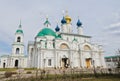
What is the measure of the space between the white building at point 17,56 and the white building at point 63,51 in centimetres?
402

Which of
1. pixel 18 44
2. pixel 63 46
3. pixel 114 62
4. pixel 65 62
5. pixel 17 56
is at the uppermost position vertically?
pixel 18 44

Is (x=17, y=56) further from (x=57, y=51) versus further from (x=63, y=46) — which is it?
(x=63, y=46)

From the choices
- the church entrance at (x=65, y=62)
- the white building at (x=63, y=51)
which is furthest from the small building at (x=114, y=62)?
the church entrance at (x=65, y=62)

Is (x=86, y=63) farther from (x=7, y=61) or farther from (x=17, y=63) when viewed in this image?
(x=7, y=61)

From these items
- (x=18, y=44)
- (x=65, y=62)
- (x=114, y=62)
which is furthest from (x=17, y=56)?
(x=114, y=62)

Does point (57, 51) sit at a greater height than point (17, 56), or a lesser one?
greater

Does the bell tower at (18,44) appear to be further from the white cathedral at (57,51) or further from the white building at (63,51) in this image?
the white building at (63,51)

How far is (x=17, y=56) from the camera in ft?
143

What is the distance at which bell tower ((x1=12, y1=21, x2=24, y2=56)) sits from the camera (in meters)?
43.9

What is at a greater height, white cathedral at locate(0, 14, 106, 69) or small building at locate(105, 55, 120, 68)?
white cathedral at locate(0, 14, 106, 69)

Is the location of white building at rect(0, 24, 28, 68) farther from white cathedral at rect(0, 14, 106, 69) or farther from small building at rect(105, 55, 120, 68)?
small building at rect(105, 55, 120, 68)

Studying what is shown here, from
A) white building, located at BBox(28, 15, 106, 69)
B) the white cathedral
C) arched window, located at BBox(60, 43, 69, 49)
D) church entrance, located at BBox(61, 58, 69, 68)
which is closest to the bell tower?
the white cathedral

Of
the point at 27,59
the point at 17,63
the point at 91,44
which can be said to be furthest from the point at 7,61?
the point at 91,44

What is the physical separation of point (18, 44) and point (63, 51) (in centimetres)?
1842
